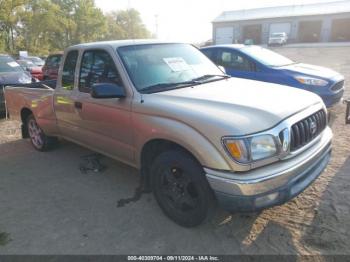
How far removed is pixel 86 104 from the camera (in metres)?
4.23

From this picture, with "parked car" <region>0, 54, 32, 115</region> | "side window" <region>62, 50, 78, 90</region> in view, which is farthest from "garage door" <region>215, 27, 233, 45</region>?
"side window" <region>62, 50, 78, 90</region>

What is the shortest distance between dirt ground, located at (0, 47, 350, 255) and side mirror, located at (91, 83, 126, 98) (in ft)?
4.29

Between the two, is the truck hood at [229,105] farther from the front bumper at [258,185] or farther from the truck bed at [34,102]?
the truck bed at [34,102]

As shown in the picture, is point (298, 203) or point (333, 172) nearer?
point (298, 203)

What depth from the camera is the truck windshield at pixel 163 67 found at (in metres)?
3.69

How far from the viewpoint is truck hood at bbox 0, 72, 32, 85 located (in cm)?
874

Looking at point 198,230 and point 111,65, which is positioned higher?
point 111,65

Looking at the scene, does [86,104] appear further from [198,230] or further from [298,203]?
[298,203]

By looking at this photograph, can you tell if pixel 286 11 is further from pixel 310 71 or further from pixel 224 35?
pixel 310 71

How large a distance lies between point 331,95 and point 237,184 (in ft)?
16.8

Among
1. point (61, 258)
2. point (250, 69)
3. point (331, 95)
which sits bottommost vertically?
point (61, 258)

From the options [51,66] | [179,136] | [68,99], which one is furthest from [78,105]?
[51,66]

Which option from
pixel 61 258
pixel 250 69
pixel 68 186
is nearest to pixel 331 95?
pixel 250 69

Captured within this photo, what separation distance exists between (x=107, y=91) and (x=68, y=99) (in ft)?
4.35
